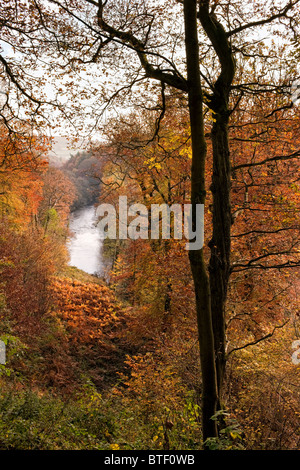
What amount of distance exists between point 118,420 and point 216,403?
8.58ft

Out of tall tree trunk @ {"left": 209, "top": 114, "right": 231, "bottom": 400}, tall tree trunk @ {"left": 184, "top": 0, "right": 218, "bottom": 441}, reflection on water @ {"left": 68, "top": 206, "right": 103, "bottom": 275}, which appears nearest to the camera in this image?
tall tree trunk @ {"left": 184, "top": 0, "right": 218, "bottom": 441}

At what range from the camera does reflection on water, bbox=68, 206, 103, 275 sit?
106 feet

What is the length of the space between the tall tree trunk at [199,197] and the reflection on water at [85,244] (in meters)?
24.8

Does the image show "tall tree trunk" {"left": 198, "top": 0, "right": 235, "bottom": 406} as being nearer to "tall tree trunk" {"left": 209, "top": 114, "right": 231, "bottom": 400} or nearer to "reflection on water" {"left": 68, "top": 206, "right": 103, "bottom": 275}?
"tall tree trunk" {"left": 209, "top": 114, "right": 231, "bottom": 400}

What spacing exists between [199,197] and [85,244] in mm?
36595

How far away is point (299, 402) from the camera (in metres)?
5.84

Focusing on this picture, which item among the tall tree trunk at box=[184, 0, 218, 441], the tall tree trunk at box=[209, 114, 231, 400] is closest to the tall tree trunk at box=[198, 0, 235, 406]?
the tall tree trunk at box=[209, 114, 231, 400]

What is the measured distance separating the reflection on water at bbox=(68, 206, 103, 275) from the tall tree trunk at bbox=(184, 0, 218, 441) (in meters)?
24.8

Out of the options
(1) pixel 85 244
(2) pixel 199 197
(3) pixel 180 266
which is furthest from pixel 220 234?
(1) pixel 85 244

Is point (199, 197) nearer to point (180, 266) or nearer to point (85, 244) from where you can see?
point (180, 266)

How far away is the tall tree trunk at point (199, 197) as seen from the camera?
12.6ft

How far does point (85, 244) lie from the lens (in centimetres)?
3944

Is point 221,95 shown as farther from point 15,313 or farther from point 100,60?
point 15,313

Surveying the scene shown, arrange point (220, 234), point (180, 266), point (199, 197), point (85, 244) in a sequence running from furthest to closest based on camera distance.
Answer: point (85, 244) < point (180, 266) < point (220, 234) < point (199, 197)
